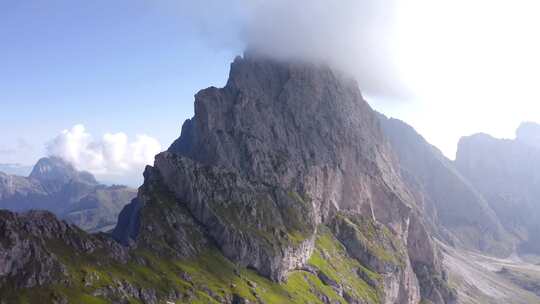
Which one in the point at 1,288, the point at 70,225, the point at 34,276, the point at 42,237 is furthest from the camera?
the point at 70,225

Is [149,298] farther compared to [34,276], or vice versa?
[149,298]

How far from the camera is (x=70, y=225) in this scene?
193625mm

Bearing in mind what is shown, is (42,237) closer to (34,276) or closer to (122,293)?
(34,276)

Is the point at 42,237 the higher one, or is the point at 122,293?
the point at 42,237

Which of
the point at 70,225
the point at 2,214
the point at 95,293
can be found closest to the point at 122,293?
the point at 95,293

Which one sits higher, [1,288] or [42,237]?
[42,237]

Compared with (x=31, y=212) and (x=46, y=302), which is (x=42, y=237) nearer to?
(x=31, y=212)

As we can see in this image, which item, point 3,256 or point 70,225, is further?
point 70,225

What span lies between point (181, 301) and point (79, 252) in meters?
42.1

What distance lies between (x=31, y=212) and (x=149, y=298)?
51003 millimetres

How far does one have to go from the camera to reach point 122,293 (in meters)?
179

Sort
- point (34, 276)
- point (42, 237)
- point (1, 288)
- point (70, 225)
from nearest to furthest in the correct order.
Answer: point (1, 288) < point (34, 276) < point (42, 237) < point (70, 225)

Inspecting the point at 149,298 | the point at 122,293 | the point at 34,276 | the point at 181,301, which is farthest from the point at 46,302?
the point at 181,301

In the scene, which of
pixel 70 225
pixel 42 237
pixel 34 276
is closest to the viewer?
pixel 34 276
